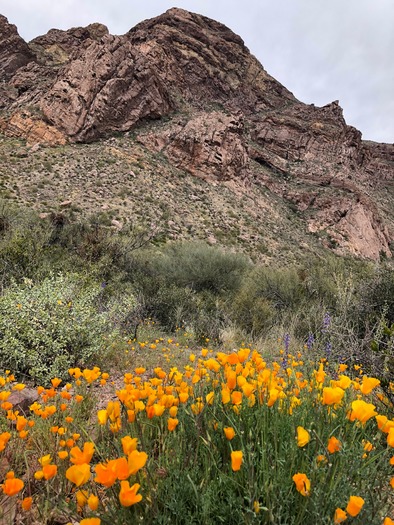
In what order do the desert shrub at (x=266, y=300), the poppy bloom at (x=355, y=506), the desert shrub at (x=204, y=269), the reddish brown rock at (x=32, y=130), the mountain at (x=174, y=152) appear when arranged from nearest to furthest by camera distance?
the poppy bloom at (x=355, y=506) < the desert shrub at (x=266, y=300) < the desert shrub at (x=204, y=269) < the mountain at (x=174, y=152) < the reddish brown rock at (x=32, y=130)

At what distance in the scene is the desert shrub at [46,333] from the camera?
13.2ft

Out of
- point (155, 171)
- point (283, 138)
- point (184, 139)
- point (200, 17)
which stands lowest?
point (155, 171)

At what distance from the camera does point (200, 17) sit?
6825cm

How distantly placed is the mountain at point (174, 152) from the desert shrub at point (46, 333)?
22094 millimetres

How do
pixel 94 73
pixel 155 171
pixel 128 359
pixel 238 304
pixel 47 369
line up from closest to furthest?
pixel 47 369
pixel 128 359
pixel 238 304
pixel 155 171
pixel 94 73

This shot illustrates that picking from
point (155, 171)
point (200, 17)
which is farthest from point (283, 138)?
point (200, 17)

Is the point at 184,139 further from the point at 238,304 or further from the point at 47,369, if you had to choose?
the point at 47,369

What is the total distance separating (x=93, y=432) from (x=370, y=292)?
7687 mm

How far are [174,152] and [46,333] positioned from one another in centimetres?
3707

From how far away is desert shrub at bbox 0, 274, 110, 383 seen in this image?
4.03 meters

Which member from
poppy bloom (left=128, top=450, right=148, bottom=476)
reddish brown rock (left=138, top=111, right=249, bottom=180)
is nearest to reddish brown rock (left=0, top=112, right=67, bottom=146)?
reddish brown rock (left=138, top=111, right=249, bottom=180)

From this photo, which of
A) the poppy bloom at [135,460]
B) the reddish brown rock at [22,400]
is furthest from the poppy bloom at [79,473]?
the reddish brown rock at [22,400]

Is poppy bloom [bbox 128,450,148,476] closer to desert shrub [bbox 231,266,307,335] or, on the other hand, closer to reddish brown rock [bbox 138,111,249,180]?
desert shrub [bbox 231,266,307,335]

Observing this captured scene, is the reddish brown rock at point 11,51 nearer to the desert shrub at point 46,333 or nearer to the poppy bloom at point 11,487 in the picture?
the desert shrub at point 46,333
